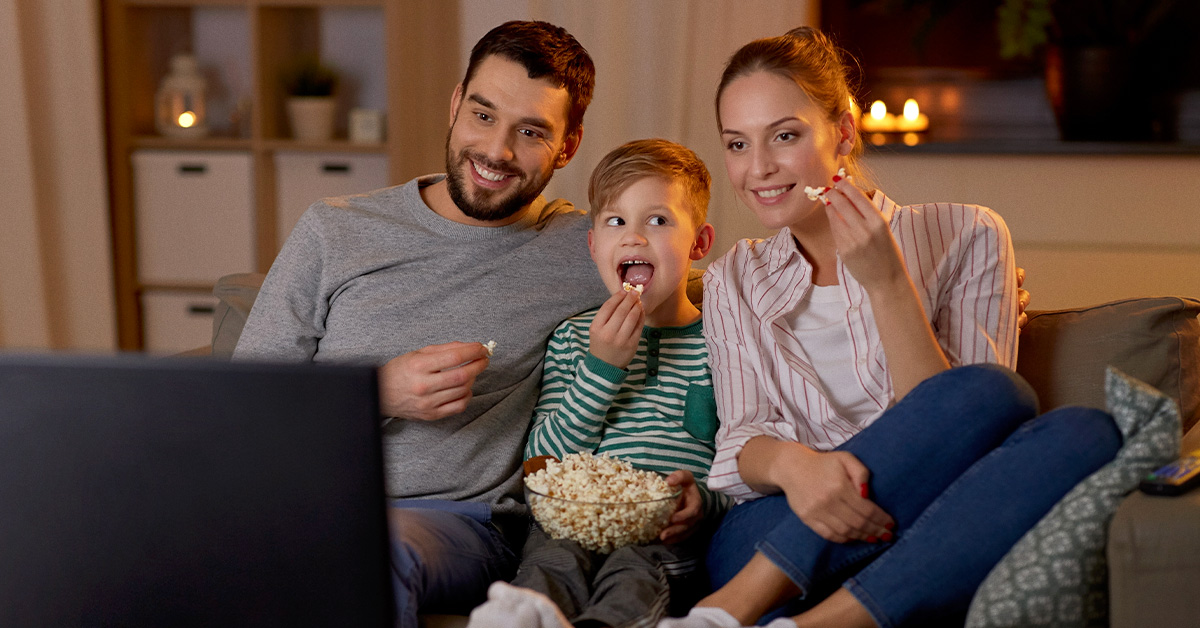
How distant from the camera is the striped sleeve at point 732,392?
1380 mm

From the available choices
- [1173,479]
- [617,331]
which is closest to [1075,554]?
[1173,479]

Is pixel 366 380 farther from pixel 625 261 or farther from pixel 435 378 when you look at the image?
pixel 625 261

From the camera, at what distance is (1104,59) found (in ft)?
10.3

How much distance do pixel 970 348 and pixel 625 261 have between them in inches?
20.5

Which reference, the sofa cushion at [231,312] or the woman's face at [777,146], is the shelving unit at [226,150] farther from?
the woman's face at [777,146]

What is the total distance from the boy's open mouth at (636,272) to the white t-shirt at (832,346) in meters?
0.22

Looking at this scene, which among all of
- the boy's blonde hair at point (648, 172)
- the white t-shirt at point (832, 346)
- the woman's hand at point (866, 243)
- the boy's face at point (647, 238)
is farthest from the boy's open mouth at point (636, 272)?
the woman's hand at point (866, 243)

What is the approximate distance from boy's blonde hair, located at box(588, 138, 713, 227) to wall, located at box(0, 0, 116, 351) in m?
2.17

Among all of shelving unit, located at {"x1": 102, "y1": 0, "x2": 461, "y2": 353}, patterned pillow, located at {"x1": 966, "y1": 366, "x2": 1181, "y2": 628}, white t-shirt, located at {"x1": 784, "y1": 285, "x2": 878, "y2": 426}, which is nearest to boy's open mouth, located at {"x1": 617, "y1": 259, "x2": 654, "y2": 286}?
white t-shirt, located at {"x1": 784, "y1": 285, "x2": 878, "y2": 426}

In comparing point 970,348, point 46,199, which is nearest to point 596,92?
point 46,199

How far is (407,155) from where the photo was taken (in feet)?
10.3

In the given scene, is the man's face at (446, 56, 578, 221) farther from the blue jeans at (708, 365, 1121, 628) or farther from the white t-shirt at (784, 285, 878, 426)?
the blue jeans at (708, 365, 1121, 628)

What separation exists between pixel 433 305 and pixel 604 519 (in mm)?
545

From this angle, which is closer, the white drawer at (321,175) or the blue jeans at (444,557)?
the blue jeans at (444,557)
